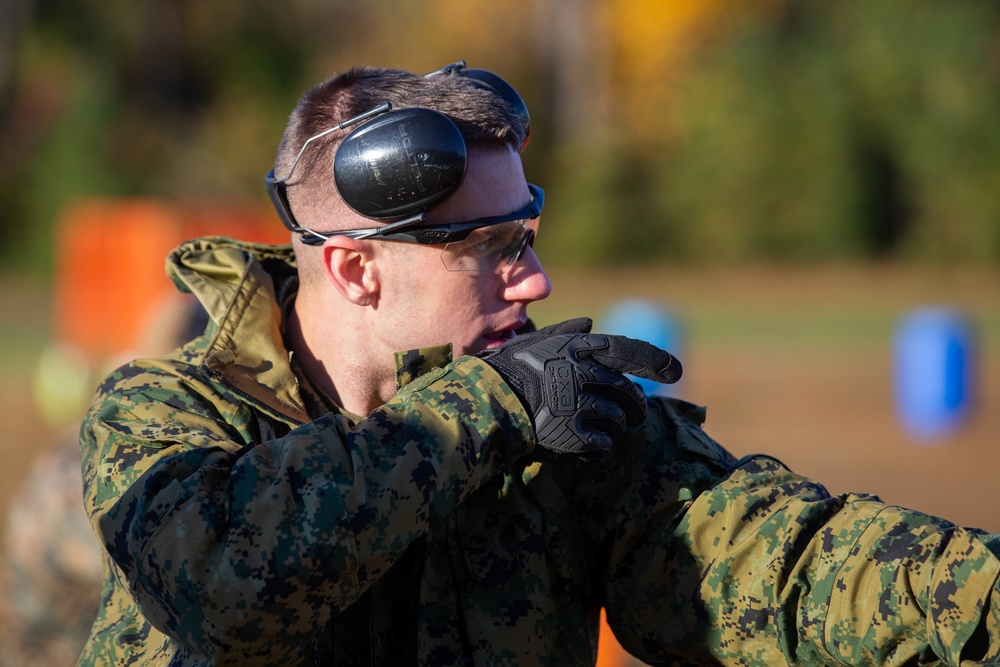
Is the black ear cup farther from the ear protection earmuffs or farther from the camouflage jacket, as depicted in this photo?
the camouflage jacket

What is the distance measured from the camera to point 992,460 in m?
11.9

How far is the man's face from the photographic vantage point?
9.42ft

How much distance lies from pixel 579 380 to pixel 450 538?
0.52 metres

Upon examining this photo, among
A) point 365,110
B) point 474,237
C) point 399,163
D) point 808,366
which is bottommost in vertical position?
point 808,366

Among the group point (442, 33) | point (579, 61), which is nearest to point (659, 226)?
point (579, 61)

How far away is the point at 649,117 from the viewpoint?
113 ft

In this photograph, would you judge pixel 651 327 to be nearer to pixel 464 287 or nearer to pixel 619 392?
pixel 464 287

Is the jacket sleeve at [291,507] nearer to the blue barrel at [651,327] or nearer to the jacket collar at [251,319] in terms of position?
the jacket collar at [251,319]

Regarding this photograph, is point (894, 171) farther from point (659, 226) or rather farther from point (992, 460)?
point (992, 460)

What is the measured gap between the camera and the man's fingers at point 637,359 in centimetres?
254

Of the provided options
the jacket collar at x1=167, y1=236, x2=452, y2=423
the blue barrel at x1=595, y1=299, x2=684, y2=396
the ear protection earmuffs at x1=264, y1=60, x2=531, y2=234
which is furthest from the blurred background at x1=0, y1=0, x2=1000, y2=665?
the ear protection earmuffs at x1=264, y1=60, x2=531, y2=234

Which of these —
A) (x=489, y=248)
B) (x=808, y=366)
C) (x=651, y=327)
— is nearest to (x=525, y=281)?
(x=489, y=248)

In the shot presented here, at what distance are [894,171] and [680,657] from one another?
30.9 meters

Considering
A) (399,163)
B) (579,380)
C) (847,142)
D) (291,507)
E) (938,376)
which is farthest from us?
(847,142)
